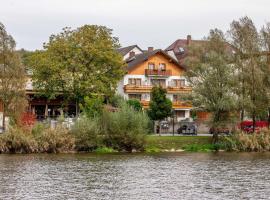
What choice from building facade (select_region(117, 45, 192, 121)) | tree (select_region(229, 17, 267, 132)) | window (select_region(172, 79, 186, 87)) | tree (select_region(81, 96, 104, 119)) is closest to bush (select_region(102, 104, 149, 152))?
tree (select_region(81, 96, 104, 119))

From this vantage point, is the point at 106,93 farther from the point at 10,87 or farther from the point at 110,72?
the point at 10,87

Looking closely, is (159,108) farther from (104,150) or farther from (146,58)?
(146,58)

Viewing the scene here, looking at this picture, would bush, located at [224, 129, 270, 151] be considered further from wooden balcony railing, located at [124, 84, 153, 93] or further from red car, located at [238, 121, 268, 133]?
wooden balcony railing, located at [124, 84, 153, 93]

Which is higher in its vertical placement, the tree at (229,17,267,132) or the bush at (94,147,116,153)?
the tree at (229,17,267,132)

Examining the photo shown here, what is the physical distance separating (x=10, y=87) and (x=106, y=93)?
21535mm

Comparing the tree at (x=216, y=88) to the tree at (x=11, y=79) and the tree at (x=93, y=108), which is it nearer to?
the tree at (x=93, y=108)

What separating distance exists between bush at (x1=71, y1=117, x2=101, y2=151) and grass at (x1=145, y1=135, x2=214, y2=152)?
20.8 ft

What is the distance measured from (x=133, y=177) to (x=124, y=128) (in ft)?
80.3

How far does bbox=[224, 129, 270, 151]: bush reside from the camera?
71.6 meters

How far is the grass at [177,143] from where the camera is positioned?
71.6 m

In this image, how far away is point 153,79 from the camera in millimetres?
113062

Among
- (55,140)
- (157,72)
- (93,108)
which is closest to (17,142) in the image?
(55,140)

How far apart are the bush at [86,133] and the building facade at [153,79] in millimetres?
41318

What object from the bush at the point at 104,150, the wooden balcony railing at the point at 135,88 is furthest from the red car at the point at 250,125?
the wooden balcony railing at the point at 135,88
